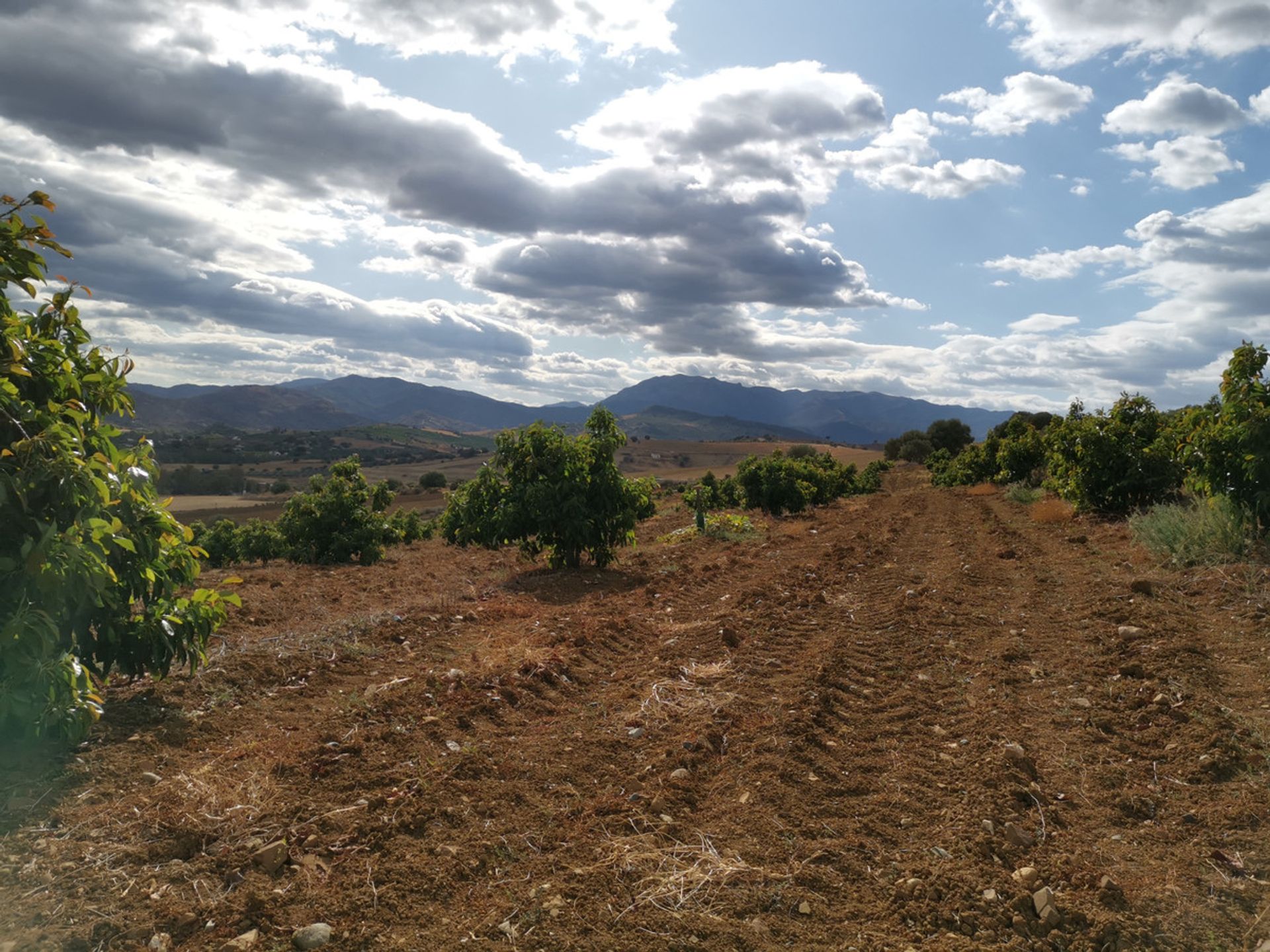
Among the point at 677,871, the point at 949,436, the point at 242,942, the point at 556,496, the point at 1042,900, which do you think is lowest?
the point at 242,942

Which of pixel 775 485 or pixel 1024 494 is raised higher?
pixel 1024 494

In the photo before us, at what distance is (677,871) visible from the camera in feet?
10.7

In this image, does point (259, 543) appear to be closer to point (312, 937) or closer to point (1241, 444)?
point (312, 937)

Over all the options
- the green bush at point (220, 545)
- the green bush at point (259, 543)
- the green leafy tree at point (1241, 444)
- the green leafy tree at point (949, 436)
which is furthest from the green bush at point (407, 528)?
the green leafy tree at point (949, 436)

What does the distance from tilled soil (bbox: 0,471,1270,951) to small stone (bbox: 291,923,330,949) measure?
1.8 inches

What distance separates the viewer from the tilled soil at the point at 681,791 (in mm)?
2967

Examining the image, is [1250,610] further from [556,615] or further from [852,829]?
[556,615]

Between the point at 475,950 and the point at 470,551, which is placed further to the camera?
the point at 470,551

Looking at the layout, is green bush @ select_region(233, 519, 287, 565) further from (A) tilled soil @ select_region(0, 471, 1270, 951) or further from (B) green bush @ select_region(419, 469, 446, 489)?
(B) green bush @ select_region(419, 469, 446, 489)

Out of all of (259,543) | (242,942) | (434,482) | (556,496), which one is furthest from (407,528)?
(434,482)

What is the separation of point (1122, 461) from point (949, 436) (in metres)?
64.0

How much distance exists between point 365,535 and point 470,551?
2.59m

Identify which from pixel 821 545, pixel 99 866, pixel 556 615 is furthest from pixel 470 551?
pixel 99 866

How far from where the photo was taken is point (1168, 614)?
22.8 feet
